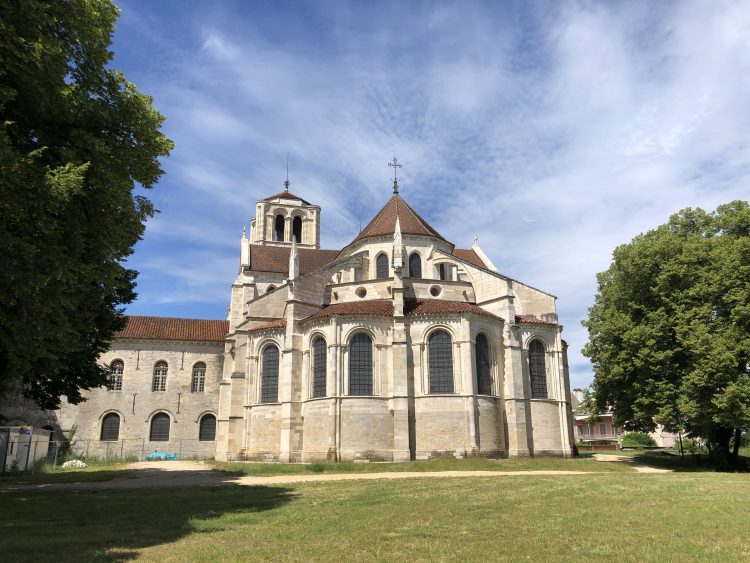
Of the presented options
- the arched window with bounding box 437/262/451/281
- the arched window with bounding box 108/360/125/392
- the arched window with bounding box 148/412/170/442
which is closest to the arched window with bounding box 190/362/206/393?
the arched window with bounding box 148/412/170/442

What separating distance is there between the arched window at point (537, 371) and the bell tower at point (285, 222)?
2597cm

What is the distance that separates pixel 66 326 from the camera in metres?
12.4

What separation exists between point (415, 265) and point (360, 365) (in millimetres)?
9593

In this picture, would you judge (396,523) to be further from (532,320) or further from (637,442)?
(637,442)

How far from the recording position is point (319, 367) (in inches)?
1198

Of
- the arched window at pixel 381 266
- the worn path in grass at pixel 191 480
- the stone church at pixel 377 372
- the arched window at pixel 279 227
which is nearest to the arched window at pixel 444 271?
the stone church at pixel 377 372

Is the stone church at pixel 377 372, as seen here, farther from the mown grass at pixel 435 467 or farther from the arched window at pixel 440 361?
the mown grass at pixel 435 467

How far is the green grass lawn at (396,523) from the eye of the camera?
8.01 m

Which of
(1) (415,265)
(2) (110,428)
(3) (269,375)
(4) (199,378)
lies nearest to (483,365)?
(1) (415,265)

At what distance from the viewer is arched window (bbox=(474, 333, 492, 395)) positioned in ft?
98.5

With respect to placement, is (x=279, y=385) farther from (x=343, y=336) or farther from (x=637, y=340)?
(x=637, y=340)

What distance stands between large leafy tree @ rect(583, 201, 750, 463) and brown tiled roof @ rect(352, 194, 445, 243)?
503 inches

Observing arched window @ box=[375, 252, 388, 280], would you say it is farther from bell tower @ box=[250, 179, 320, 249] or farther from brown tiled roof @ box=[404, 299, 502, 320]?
bell tower @ box=[250, 179, 320, 249]

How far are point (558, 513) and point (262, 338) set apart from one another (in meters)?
24.4
